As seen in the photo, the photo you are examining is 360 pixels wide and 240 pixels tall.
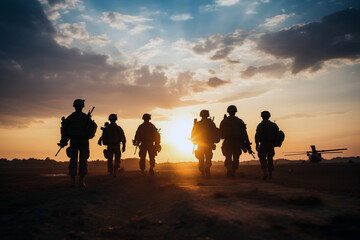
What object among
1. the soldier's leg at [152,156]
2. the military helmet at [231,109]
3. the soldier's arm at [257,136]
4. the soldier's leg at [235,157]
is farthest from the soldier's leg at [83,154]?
the soldier's arm at [257,136]

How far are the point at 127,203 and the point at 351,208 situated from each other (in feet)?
16.0

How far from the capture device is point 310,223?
393 centimetres

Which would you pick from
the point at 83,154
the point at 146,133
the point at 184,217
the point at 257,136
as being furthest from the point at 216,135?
the point at 184,217

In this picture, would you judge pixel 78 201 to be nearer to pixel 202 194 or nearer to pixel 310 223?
pixel 202 194

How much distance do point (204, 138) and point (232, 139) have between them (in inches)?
48.4

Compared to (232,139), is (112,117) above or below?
above

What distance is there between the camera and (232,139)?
12930 mm

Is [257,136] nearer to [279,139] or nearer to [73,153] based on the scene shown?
[279,139]

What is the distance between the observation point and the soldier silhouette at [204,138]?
1287cm

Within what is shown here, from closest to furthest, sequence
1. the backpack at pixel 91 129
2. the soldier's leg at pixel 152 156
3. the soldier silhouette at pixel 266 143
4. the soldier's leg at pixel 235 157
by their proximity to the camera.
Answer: the backpack at pixel 91 129
the soldier silhouette at pixel 266 143
the soldier's leg at pixel 235 157
the soldier's leg at pixel 152 156

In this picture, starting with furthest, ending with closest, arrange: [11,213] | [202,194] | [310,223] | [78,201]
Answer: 1. [202,194]
2. [78,201]
3. [11,213]
4. [310,223]

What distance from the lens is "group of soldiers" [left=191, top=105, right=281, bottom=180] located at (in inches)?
486

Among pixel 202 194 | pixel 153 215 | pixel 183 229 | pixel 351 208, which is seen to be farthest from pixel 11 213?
pixel 351 208

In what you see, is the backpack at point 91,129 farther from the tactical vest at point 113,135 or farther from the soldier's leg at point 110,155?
the soldier's leg at point 110,155
